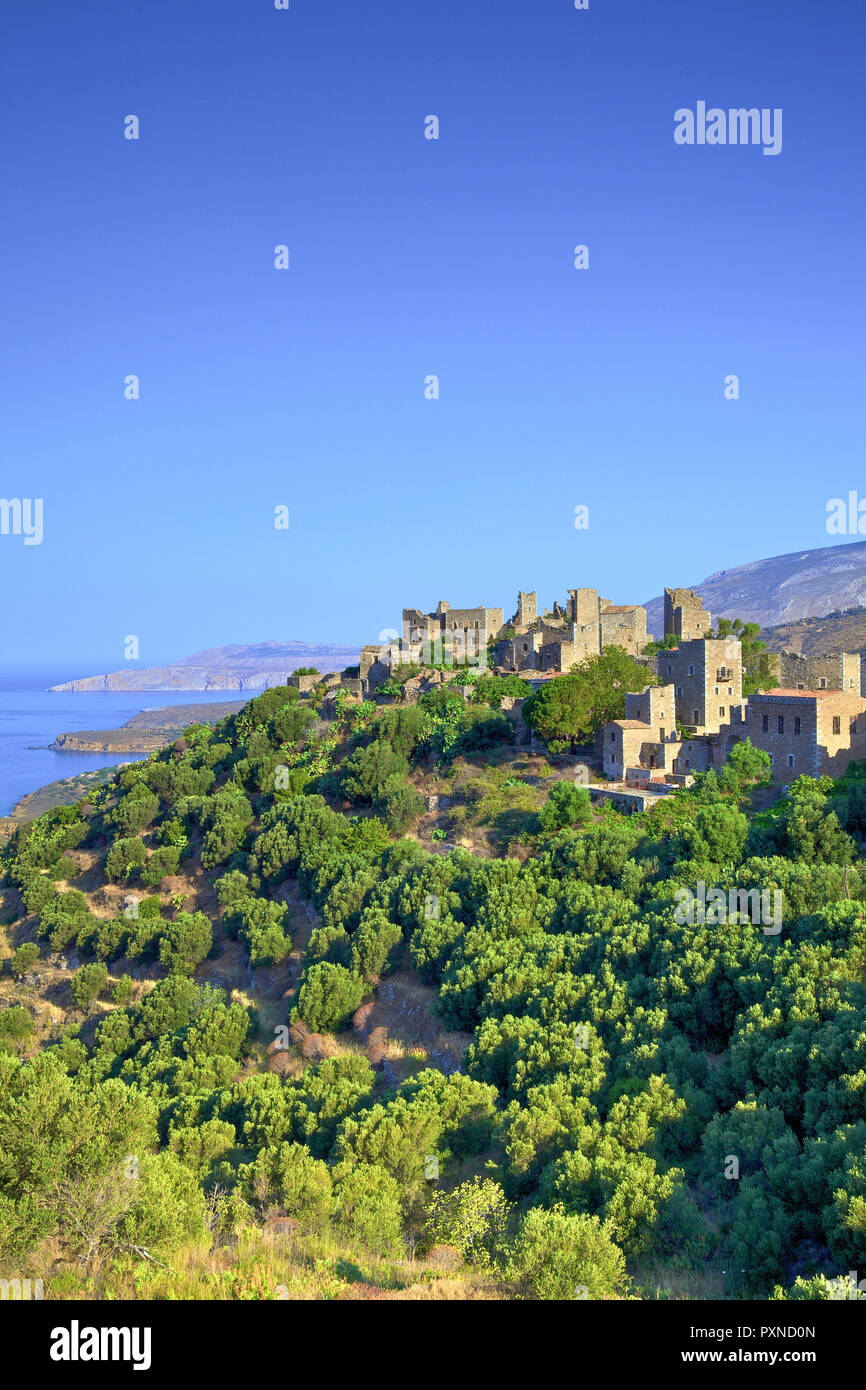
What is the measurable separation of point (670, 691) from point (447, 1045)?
18.6 meters

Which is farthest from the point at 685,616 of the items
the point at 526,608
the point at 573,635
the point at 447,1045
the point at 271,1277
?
the point at 271,1277

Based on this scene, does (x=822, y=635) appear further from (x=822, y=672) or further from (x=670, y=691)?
(x=670, y=691)

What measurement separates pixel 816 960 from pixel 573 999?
233 inches

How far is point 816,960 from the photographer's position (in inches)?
864

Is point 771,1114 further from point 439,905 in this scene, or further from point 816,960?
point 439,905

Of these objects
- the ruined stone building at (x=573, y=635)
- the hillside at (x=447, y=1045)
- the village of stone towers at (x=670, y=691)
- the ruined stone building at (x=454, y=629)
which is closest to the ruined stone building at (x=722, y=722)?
the village of stone towers at (x=670, y=691)

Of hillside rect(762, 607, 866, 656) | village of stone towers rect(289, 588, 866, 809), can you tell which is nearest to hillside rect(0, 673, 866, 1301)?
village of stone towers rect(289, 588, 866, 809)

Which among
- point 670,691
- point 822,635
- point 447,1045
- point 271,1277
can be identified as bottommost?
point 447,1045

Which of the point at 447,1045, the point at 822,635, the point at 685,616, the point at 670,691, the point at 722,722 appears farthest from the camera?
the point at 822,635

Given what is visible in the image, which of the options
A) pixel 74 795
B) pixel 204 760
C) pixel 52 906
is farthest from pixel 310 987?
pixel 74 795

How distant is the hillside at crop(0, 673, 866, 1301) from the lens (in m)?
14.6

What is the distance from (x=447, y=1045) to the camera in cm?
2752

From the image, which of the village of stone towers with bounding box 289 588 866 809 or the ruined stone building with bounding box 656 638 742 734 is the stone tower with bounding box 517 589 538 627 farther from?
the ruined stone building with bounding box 656 638 742 734

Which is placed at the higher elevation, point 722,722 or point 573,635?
point 573,635
